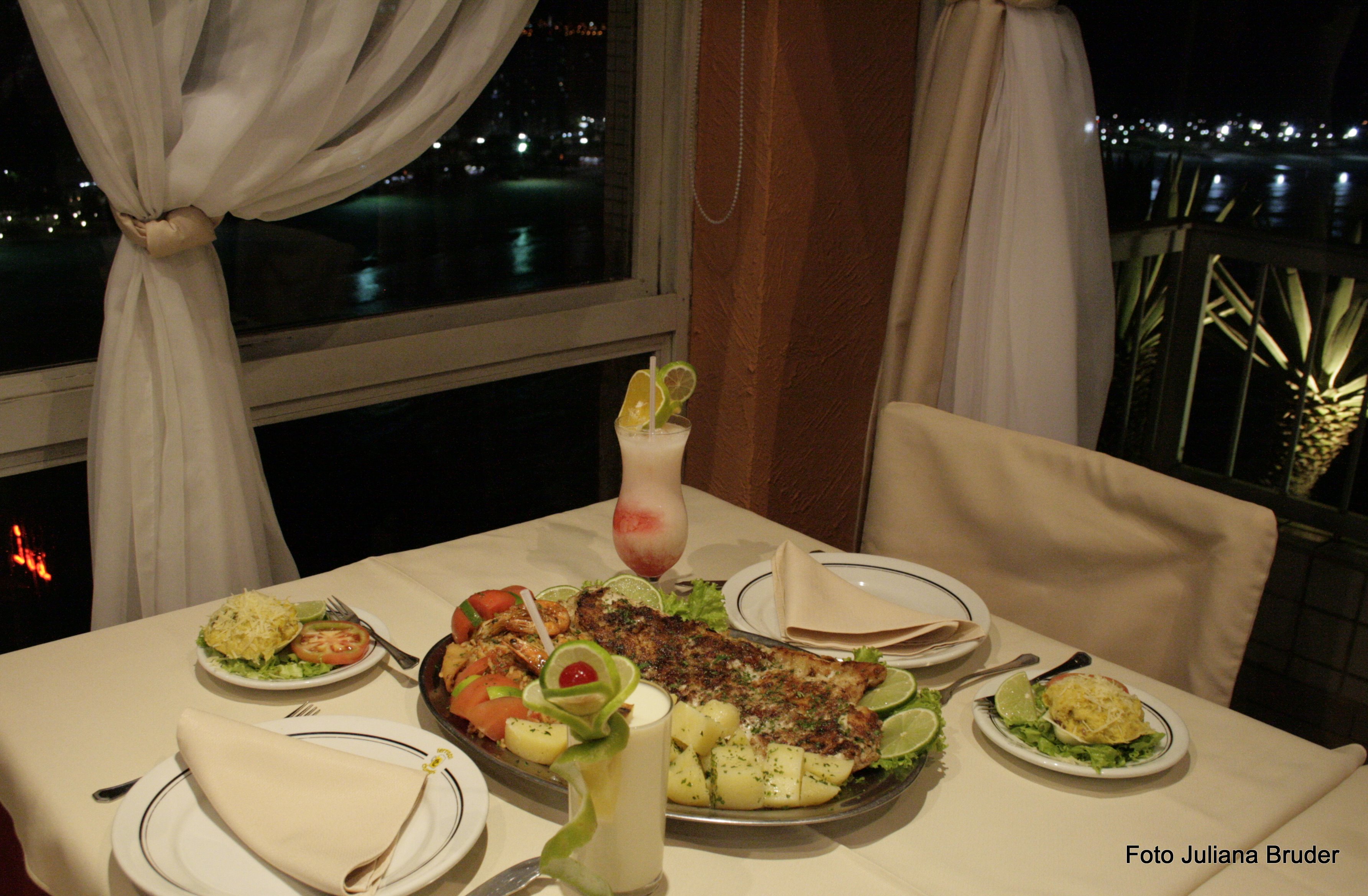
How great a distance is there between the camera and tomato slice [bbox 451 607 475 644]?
1270 millimetres

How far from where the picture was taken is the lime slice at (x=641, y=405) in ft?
4.71

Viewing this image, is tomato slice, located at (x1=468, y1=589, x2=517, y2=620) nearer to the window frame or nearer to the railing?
the window frame

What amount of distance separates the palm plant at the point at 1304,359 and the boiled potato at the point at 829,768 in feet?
7.64

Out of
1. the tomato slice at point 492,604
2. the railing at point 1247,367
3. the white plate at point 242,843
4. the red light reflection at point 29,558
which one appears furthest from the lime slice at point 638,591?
the railing at point 1247,367

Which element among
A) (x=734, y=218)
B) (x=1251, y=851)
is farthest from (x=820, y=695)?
(x=734, y=218)

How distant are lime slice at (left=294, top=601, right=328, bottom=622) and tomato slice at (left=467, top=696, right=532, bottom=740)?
0.33 metres

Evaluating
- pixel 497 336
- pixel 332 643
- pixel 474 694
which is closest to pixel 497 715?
pixel 474 694

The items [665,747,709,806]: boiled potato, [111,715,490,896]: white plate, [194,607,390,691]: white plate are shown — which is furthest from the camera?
[194,607,390,691]: white plate

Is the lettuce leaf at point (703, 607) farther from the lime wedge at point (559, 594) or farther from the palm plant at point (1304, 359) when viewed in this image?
the palm plant at point (1304, 359)

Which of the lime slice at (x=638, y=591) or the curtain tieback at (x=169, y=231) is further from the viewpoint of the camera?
the curtain tieback at (x=169, y=231)

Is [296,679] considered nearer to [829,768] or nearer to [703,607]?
[703,607]

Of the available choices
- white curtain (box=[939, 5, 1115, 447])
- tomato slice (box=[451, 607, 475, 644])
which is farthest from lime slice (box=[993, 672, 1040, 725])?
white curtain (box=[939, 5, 1115, 447])

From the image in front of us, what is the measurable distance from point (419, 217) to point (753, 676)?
1.55 metres

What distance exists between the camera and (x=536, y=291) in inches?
101
